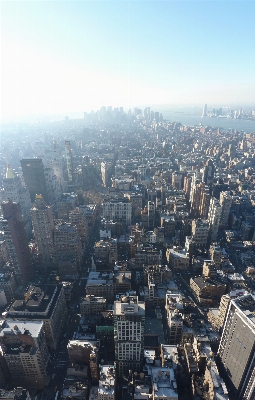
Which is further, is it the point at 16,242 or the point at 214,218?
the point at 214,218

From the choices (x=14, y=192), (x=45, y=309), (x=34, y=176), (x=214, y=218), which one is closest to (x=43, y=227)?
(x=45, y=309)

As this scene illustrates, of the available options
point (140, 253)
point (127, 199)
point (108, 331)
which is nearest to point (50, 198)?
point (127, 199)

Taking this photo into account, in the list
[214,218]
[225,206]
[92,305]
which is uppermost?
[225,206]

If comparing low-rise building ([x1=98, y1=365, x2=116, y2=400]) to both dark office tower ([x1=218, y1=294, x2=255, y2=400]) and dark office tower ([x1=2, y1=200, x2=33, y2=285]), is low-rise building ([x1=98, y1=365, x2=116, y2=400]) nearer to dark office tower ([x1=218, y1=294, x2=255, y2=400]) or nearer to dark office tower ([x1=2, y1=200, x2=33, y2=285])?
dark office tower ([x1=218, y1=294, x2=255, y2=400])

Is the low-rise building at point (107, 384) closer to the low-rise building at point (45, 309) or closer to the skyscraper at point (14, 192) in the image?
the low-rise building at point (45, 309)

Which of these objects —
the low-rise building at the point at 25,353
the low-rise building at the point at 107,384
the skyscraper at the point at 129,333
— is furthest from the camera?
the low-rise building at the point at 25,353

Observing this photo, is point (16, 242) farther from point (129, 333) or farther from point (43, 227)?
point (129, 333)

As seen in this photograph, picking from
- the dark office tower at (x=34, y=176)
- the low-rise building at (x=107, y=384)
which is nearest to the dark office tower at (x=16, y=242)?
A: the low-rise building at (x=107, y=384)
